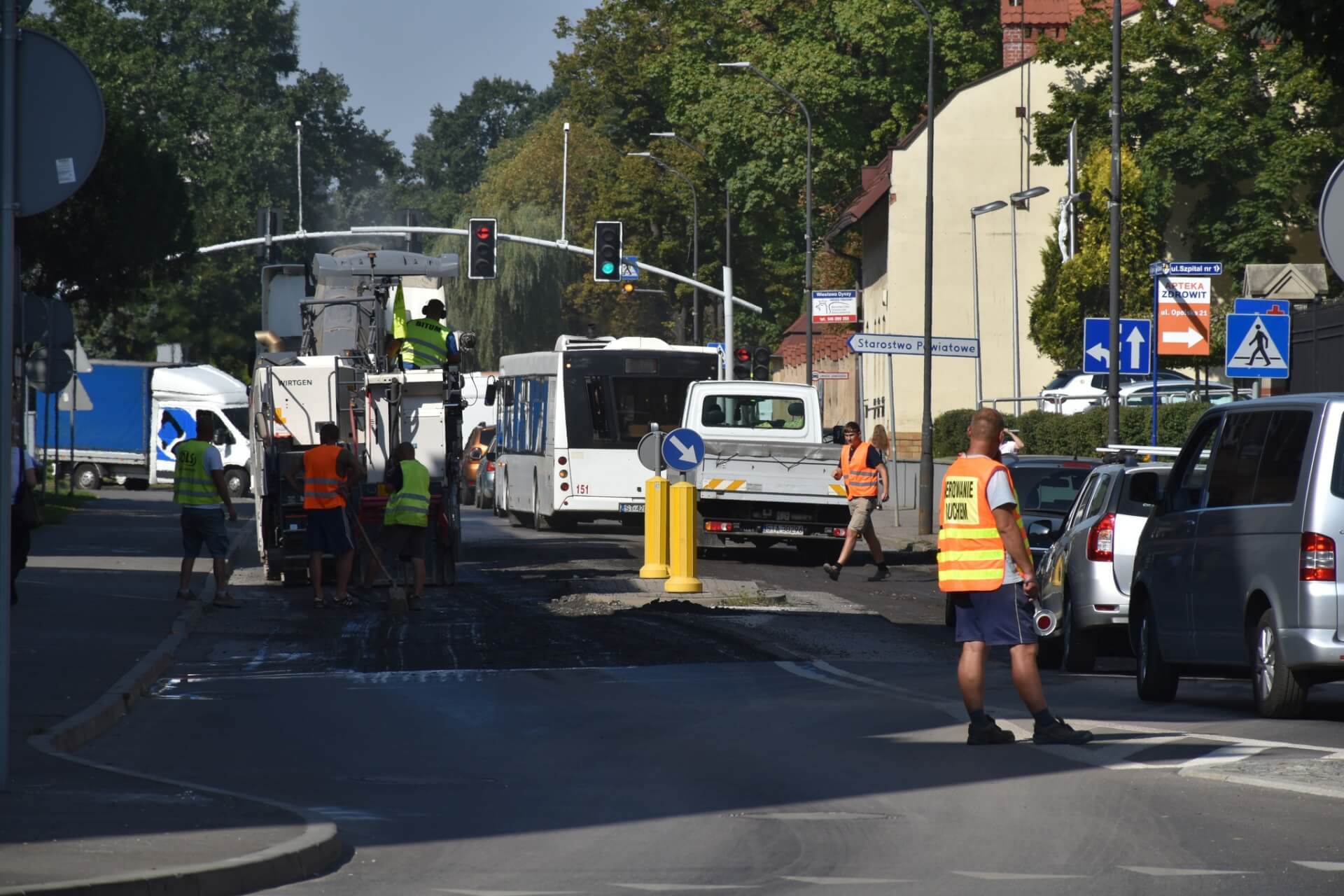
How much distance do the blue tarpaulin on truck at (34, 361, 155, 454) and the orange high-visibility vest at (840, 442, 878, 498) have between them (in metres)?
30.0

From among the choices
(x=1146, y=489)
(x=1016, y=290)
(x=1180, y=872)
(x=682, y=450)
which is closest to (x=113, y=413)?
(x=1016, y=290)

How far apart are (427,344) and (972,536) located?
1420cm

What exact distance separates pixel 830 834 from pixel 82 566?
1877 centimetres

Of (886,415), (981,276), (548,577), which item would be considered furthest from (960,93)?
(548,577)

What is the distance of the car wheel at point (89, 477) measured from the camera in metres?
54.1

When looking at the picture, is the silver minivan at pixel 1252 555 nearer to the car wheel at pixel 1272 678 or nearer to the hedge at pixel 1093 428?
the car wheel at pixel 1272 678

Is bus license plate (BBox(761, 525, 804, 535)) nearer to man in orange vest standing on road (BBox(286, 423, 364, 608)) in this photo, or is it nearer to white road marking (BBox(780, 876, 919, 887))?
man in orange vest standing on road (BBox(286, 423, 364, 608))

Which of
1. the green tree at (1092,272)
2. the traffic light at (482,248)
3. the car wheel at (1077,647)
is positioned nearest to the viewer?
the car wheel at (1077,647)

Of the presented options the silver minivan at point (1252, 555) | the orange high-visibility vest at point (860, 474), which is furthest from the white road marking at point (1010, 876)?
the orange high-visibility vest at point (860, 474)

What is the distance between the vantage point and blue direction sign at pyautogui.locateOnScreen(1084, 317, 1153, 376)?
2614 centimetres

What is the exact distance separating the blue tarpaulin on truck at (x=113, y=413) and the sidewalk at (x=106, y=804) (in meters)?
33.9

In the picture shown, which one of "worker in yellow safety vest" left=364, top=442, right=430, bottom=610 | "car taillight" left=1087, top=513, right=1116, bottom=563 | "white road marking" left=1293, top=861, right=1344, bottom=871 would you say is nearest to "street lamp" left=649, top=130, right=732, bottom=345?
"worker in yellow safety vest" left=364, top=442, right=430, bottom=610

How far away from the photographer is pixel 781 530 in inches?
1121

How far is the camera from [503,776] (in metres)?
10.2
